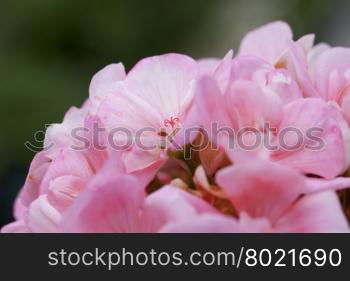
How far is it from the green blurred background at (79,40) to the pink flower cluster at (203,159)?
129 centimetres

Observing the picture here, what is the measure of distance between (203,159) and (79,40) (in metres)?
1.73

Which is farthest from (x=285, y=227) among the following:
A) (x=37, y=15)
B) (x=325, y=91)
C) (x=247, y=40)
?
(x=37, y=15)

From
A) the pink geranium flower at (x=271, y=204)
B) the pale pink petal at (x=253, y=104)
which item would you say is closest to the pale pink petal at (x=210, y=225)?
the pink geranium flower at (x=271, y=204)

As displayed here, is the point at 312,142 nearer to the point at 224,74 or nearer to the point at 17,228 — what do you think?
the point at 224,74

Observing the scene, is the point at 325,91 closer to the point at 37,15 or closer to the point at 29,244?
the point at 29,244

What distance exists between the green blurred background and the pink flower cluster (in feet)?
4.25

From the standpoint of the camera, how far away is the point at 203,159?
64 cm

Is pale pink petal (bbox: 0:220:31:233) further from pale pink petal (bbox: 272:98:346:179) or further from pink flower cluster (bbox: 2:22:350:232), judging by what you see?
pale pink petal (bbox: 272:98:346:179)

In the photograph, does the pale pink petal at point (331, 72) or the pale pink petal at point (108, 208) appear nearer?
the pale pink petal at point (108, 208)

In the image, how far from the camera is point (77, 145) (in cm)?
70

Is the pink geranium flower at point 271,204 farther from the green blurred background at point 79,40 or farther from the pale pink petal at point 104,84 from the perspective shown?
the green blurred background at point 79,40

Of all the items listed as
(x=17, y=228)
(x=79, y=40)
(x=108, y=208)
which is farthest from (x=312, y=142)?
(x=79, y=40)

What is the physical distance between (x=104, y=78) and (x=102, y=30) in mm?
1556

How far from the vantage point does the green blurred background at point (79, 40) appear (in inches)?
82.8
